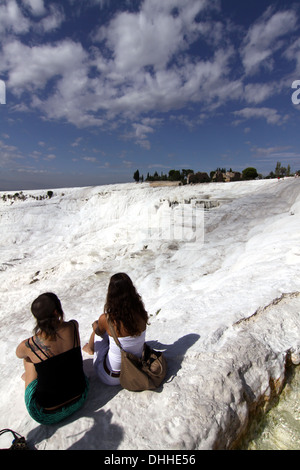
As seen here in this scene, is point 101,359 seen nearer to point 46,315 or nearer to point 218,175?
point 46,315

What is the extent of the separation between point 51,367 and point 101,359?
2.08 feet

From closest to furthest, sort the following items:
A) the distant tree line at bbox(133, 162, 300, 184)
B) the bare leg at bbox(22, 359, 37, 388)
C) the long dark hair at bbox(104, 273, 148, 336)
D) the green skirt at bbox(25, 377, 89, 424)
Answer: the green skirt at bbox(25, 377, 89, 424) < the bare leg at bbox(22, 359, 37, 388) < the long dark hair at bbox(104, 273, 148, 336) < the distant tree line at bbox(133, 162, 300, 184)

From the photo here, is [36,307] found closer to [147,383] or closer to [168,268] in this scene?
[147,383]

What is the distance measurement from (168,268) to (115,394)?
19.5 feet

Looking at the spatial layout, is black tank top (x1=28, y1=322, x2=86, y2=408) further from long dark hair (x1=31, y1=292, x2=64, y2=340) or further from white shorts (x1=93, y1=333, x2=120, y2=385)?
white shorts (x1=93, y1=333, x2=120, y2=385)

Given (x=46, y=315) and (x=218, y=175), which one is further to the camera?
(x=218, y=175)

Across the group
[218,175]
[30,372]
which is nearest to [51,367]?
[30,372]

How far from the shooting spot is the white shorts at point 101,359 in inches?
98.4

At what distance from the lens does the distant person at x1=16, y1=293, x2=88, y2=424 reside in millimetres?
2158

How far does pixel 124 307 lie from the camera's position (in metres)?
2.44

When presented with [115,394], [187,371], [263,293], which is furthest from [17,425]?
[263,293]

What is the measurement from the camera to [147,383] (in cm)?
224

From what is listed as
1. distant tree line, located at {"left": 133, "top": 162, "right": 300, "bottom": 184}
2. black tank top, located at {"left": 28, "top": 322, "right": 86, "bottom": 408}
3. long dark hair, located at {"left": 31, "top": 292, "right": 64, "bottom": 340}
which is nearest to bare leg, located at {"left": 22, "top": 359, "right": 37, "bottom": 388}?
black tank top, located at {"left": 28, "top": 322, "right": 86, "bottom": 408}

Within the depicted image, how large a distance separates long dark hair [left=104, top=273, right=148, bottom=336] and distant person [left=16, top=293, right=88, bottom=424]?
41 cm
